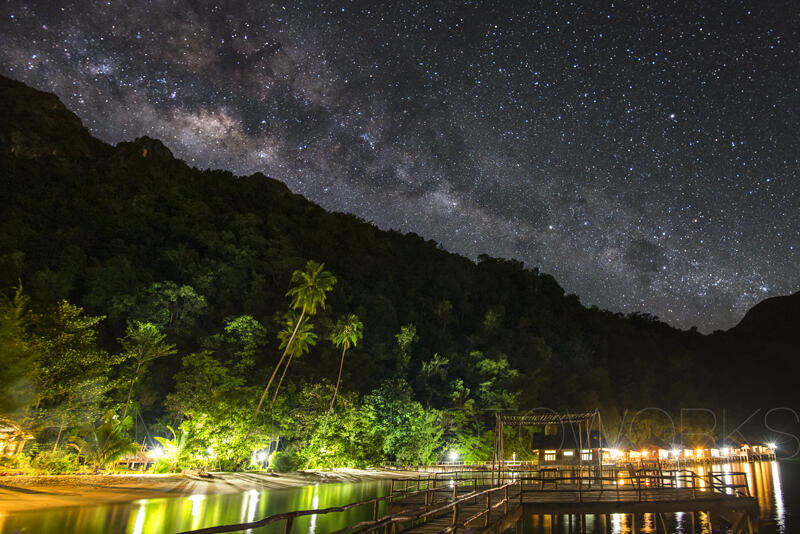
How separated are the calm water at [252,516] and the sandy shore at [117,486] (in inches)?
29.6

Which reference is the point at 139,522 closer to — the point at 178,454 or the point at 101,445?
the point at 101,445

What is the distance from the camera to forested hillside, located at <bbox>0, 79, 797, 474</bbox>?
36.2 meters

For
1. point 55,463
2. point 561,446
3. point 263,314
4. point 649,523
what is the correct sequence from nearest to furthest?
1. point 55,463
2. point 649,523
3. point 263,314
4. point 561,446

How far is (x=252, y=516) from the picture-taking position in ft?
60.6

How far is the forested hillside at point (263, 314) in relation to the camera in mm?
36250

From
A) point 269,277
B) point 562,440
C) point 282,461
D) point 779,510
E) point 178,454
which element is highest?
point 269,277

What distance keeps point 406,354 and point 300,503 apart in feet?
119

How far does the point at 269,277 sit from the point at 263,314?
43.9 feet

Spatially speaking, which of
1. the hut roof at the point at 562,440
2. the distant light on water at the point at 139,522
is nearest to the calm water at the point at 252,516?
the distant light on water at the point at 139,522

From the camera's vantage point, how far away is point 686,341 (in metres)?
119

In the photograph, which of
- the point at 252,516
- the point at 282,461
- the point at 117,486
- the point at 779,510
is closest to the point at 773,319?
the point at 779,510

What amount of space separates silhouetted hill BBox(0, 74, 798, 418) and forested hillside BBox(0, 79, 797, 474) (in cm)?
31

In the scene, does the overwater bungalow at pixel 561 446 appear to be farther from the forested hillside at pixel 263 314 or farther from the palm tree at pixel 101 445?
the palm tree at pixel 101 445

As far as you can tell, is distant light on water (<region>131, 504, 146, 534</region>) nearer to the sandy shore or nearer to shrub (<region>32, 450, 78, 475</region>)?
the sandy shore
